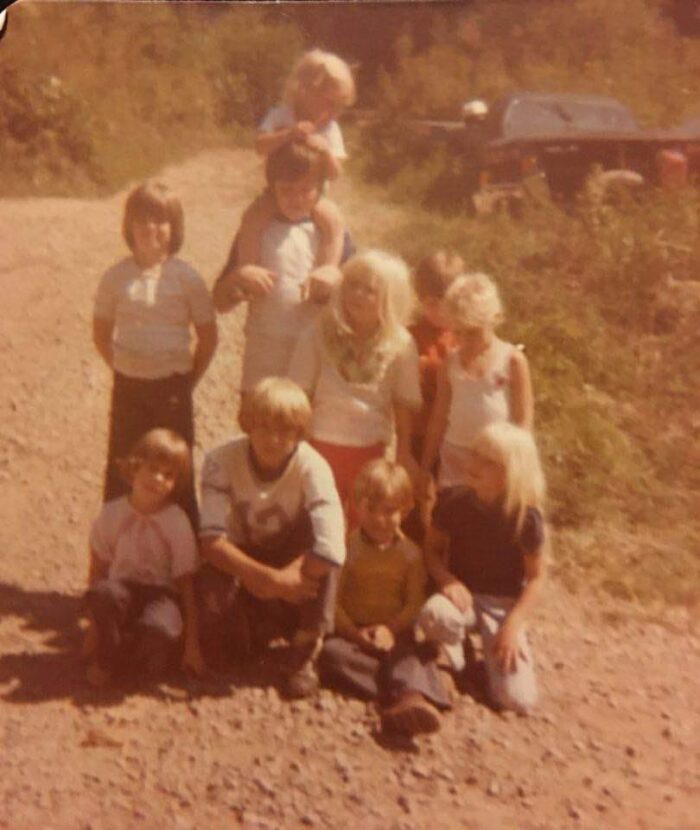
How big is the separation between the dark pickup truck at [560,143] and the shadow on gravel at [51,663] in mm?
1169

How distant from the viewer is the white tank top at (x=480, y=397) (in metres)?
1.97

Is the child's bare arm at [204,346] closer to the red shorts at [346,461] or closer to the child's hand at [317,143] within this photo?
the red shorts at [346,461]

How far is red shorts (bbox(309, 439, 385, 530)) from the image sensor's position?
2.00 m

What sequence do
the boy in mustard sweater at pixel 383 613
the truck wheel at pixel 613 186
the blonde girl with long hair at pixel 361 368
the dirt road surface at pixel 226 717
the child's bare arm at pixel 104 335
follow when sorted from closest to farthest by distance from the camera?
the dirt road surface at pixel 226 717 → the boy in mustard sweater at pixel 383 613 → the blonde girl with long hair at pixel 361 368 → the child's bare arm at pixel 104 335 → the truck wheel at pixel 613 186

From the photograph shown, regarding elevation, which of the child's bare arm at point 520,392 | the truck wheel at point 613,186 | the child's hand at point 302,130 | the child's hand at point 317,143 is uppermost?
the child's hand at point 302,130

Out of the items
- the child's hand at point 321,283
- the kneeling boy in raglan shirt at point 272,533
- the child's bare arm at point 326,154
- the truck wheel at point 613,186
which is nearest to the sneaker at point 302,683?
the kneeling boy in raglan shirt at point 272,533

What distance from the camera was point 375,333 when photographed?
197 centimetres

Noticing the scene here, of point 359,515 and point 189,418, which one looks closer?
point 359,515

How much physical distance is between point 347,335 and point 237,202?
368 millimetres

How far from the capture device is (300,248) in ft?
6.68

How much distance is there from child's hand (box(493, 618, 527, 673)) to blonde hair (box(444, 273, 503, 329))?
52cm

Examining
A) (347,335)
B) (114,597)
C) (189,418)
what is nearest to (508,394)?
(347,335)

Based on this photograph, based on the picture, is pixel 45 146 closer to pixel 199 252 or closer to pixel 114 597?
pixel 199 252

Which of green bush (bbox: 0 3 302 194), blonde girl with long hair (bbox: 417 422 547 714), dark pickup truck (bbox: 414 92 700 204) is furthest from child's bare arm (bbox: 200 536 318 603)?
dark pickup truck (bbox: 414 92 700 204)
